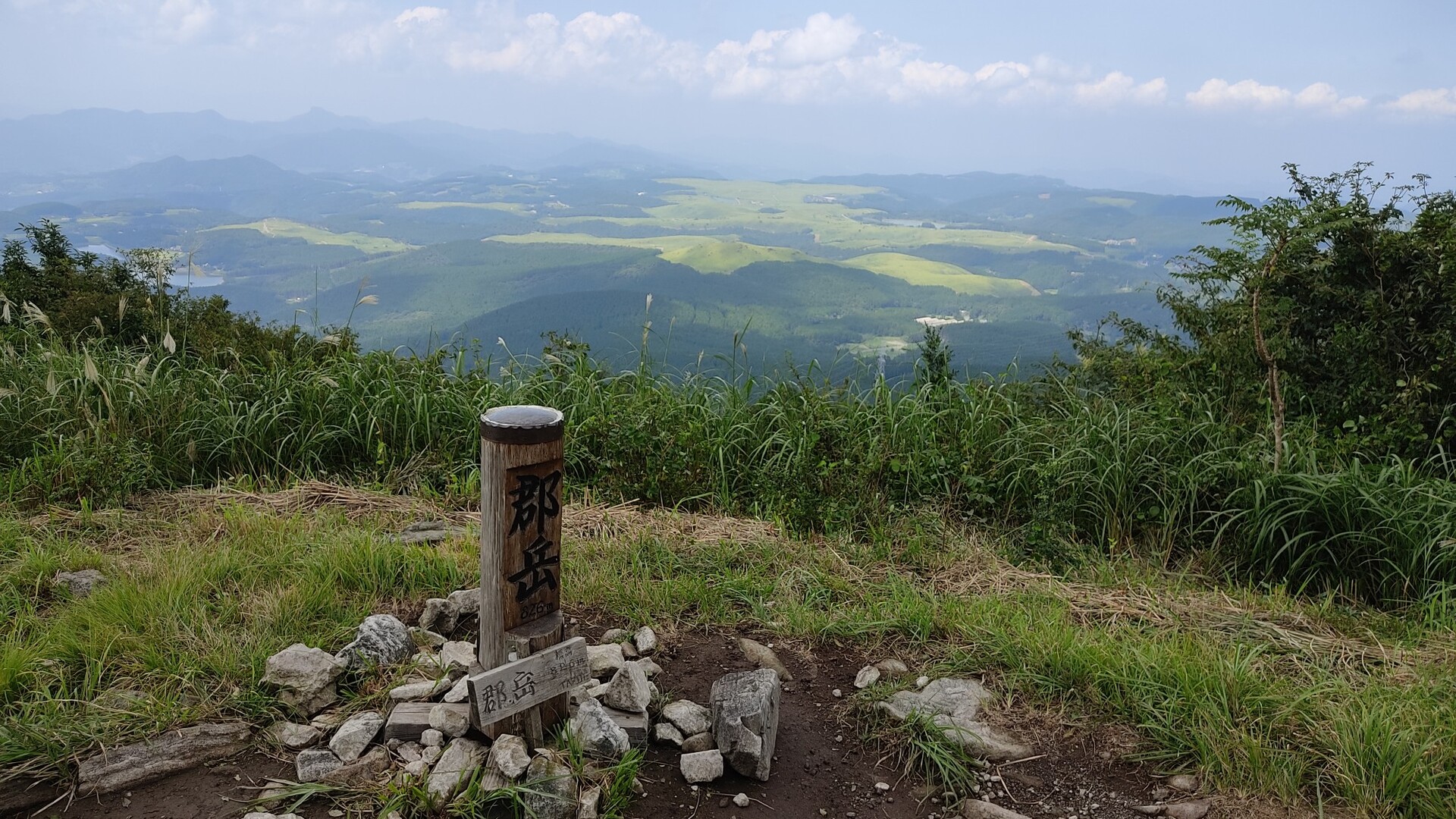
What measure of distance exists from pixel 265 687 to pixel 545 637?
3.58 feet

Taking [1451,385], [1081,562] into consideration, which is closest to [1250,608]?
[1081,562]

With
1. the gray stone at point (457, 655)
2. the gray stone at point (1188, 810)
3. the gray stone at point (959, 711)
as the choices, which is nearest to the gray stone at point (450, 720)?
the gray stone at point (457, 655)

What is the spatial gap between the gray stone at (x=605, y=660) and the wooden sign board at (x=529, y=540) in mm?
507

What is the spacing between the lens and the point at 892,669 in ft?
10.2

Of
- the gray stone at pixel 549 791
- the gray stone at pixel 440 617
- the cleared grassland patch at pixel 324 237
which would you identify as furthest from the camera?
the cleared grassland patch at pixel 324 237

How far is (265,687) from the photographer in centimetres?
273

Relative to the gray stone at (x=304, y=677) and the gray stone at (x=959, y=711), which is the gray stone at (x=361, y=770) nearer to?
the gray stone at (x=304, y=677)

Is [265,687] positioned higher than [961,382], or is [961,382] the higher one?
[961,382]

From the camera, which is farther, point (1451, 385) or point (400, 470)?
point (400, 470)

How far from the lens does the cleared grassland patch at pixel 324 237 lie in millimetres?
57688

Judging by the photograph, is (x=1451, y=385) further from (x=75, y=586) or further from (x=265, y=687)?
(x=75, y=586)

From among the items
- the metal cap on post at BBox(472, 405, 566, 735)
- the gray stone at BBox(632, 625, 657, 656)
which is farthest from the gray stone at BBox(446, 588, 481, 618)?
the metal cap on post at BBox(472, 405, 566, 735)

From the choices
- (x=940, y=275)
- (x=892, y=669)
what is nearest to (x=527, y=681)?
(x=892, y=669)

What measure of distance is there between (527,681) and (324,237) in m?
65.9
